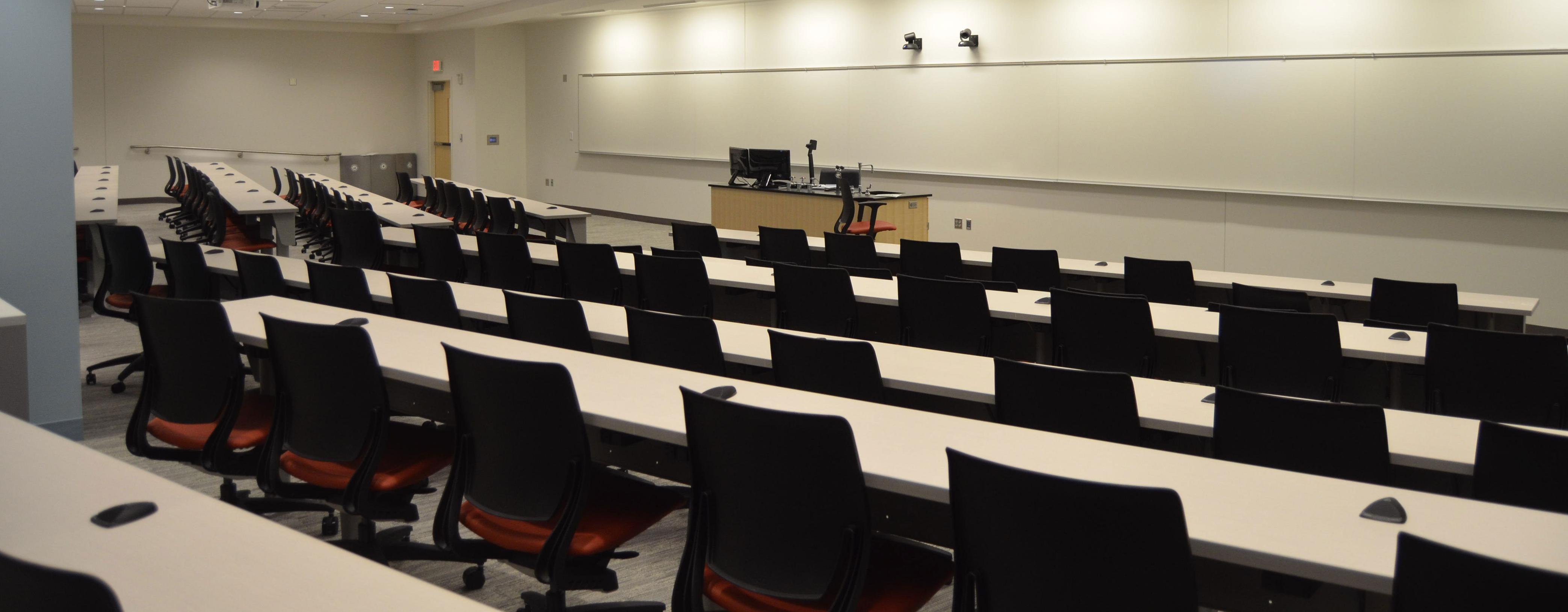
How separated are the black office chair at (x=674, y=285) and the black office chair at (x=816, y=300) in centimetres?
39

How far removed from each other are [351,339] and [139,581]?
1415 millimetres

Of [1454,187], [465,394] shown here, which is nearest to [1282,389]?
[465,394]

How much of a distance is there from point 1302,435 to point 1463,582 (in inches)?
52.0

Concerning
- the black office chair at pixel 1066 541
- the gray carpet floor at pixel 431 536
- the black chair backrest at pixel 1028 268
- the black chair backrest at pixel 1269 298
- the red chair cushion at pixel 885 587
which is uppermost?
the black chair backrest at pixel 1028 268

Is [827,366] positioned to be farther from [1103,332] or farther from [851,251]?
[851,251]

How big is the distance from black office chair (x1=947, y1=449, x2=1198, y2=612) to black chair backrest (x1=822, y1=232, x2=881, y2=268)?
5156 mm

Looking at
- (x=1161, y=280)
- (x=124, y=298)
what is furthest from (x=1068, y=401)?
(x=124, y=298)

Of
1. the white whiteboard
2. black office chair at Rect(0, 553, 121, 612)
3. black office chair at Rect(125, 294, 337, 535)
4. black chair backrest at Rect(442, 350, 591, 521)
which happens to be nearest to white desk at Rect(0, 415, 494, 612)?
black office chair at Rect(0, 553, 121, 612)

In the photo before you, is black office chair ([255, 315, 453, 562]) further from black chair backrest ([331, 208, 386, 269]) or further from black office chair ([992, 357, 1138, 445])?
black chair backrest ([331, 208, 386, 269])

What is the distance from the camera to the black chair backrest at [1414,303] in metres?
5.33

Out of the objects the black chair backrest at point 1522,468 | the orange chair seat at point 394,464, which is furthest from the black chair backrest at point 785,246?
the black chair backrest at point 1522,468

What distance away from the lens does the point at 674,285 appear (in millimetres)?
5738

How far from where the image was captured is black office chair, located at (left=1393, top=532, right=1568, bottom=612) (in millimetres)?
1477

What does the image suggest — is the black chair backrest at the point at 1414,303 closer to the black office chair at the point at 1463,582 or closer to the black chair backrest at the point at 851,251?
the black chair backrest at the point at 851,251
